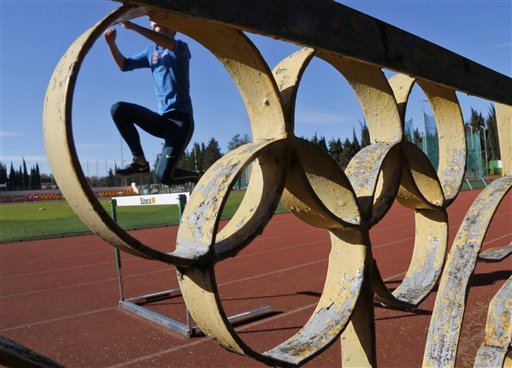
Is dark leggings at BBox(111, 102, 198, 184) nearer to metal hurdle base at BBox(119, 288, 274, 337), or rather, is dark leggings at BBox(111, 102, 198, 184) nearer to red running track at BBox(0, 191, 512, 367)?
red running track at BBox(0, 191, 512, 367)

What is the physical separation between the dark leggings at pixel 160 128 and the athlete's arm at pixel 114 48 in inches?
9.8

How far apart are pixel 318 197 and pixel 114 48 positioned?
1483 millimetres

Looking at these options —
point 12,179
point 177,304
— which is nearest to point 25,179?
point 12,179

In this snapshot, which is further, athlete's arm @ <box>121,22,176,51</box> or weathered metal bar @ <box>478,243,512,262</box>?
weathered metal bar @ <box>478,243,512,262</box>

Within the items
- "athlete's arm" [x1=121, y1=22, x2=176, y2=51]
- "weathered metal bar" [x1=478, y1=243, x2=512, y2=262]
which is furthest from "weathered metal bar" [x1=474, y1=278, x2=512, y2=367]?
"athlete's arm" [x1=121, y1=22, x2=176, y2=51]

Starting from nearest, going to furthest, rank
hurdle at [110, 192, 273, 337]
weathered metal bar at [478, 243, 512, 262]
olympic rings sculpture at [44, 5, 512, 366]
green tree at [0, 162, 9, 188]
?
olympic rings sculpture at [44, 5, 512, 366] < weathered metal bar at [478, 243, 512, 262] < hurdle at [110, 192, 273, 337] < green tree at [0, 162, 9, 188]

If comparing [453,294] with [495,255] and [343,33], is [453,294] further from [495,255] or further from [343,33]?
[343,33]

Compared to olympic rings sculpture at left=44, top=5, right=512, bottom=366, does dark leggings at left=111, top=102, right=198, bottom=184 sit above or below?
above

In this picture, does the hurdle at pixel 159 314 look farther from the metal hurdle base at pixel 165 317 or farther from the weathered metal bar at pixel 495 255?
the weathered metal bar at pixel 495 255

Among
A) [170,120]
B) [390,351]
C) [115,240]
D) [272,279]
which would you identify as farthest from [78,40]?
[272,279]

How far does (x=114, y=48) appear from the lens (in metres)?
2.12

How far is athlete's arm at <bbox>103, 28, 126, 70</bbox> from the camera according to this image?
1.98 metres

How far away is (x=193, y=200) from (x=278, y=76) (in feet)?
1.10

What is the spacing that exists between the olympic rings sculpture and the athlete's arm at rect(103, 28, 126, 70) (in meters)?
1.22
